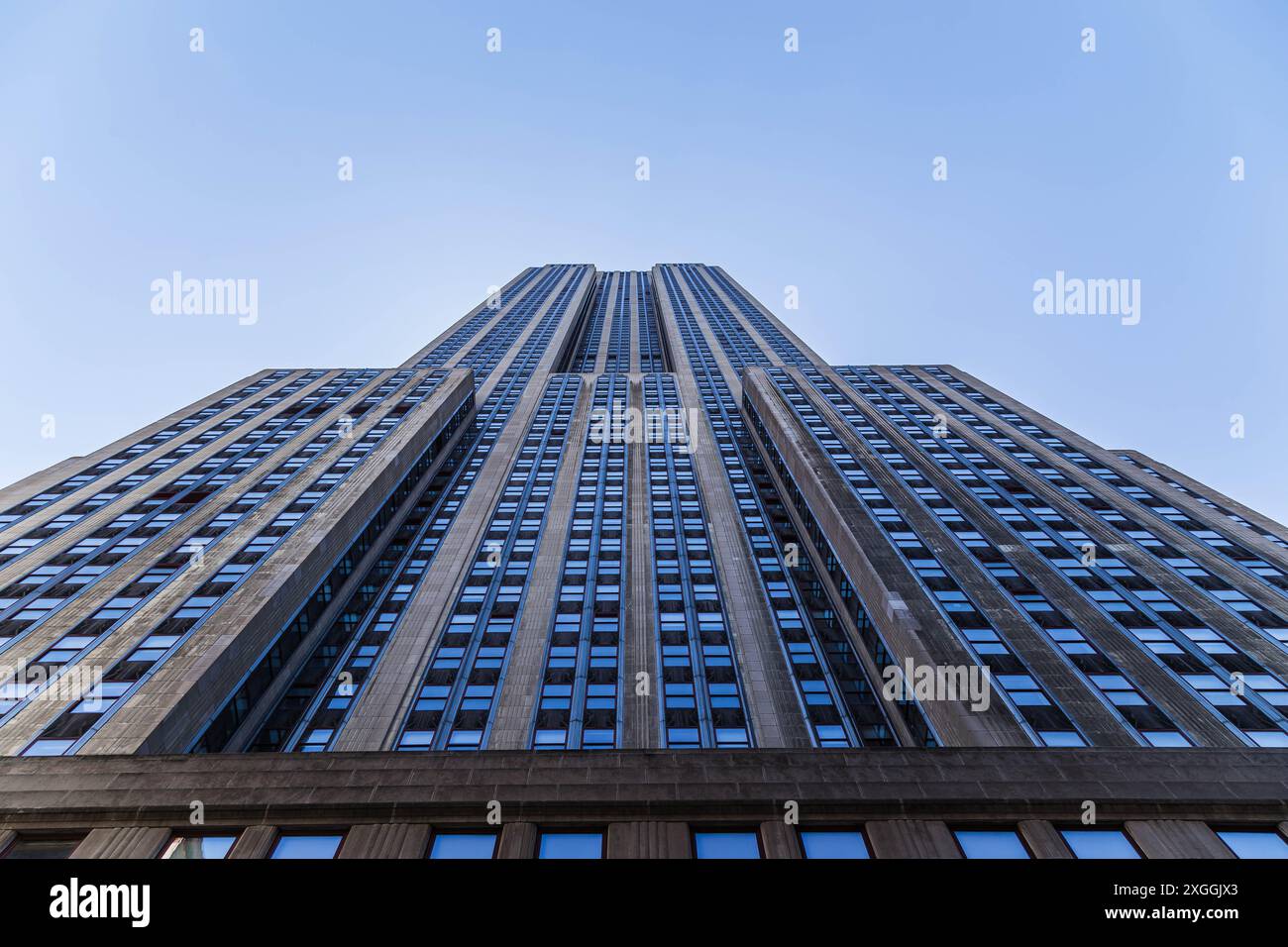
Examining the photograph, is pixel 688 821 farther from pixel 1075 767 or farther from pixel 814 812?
pixel 1075 767

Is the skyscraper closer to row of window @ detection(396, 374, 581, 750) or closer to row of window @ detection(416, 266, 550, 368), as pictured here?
row of window @ detection(396, 374, 581, 750)

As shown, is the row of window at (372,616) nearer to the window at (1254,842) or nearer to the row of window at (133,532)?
the row of window at (133,532)

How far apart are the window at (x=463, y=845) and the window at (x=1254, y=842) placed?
624 inches

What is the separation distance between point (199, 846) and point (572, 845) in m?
8.20

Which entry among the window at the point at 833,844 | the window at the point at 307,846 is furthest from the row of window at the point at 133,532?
the window at the point at 833,844

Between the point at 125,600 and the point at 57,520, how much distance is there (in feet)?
51.0

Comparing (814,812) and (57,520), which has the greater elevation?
(57,520)

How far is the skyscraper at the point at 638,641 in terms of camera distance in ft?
50.8

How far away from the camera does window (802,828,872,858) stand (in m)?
14.7

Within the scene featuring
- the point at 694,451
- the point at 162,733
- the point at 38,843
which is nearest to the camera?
the point at 38,843

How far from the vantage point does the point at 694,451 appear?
70.2 metres

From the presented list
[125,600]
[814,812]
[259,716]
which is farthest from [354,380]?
[814,812]

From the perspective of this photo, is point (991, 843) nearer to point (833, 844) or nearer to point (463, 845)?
point (833, 844)

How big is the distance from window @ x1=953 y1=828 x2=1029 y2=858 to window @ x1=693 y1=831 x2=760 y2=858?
14.7ft
